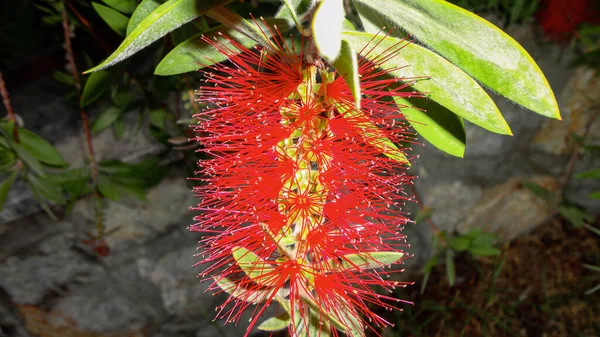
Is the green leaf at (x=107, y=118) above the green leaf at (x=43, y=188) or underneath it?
above

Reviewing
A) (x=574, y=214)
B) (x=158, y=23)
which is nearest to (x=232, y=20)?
(x=158, y=23)

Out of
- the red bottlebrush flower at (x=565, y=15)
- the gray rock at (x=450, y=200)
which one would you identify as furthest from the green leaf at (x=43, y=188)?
the red bottlebrush flower at (x=565, y=15)

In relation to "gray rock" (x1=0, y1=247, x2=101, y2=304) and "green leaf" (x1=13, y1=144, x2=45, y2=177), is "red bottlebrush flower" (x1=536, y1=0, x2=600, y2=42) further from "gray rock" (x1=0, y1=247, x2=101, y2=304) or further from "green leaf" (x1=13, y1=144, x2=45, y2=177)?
"gray rock" (x1=0, y1=247, x2=101, y2=304)

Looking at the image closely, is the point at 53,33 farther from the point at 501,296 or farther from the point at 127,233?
the point at 501,296

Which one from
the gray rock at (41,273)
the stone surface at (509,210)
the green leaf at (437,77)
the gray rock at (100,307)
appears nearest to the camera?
the green leaf at (437,77)

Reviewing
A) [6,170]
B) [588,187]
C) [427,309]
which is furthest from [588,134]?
[6,170]

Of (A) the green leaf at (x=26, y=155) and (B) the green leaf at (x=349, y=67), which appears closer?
(B) the green leaf at (x=349, y=67)

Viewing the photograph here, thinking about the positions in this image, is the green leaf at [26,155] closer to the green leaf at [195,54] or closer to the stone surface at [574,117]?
the green leaf at [195,54]

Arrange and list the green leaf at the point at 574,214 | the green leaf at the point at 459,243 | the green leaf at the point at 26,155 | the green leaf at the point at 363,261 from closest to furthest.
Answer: the green leaf at the point at 363,261 < the green leaf at the point at 26,155 < the green leaf at the point at 459,243 < the green leaf at the point at 574,214

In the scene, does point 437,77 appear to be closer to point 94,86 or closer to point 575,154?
point 94,86
